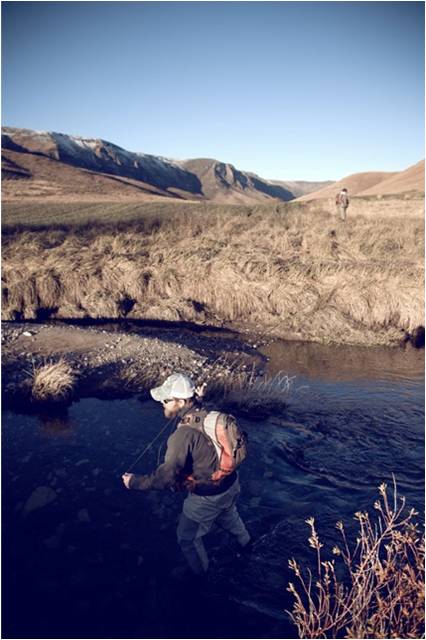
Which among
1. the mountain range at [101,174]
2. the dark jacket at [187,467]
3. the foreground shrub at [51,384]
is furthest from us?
the mountain range at [101,174]

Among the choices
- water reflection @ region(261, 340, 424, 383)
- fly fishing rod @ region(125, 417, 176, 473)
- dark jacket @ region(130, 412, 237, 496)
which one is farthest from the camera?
water reflection @ region(261, 340, 424, 383)

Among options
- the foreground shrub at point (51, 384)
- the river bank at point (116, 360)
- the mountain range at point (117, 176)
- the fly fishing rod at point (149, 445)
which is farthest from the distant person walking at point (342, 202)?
the mountain range at point (117, 176)

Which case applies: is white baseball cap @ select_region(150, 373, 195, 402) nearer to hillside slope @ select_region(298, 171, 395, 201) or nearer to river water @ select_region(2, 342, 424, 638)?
river water @ select_region(2, 342, 424, 638)

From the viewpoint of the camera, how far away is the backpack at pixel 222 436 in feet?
14.4

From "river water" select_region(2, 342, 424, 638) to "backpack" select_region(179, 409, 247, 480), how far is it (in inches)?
78.0

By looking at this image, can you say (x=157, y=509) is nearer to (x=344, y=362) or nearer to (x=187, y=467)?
(x=187, y=467)

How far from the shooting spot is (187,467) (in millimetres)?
4609

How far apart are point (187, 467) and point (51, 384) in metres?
5.88

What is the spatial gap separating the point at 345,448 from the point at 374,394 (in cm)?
294

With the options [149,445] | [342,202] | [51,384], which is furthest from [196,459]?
[342,202]

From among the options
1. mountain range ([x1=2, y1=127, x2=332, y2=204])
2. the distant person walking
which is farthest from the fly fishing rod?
mountain range ([x1=2, y1=127, x2=332, y2=204])

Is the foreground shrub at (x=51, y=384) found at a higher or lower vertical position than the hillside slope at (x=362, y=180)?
lower

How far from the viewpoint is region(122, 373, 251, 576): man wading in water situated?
4387 mm

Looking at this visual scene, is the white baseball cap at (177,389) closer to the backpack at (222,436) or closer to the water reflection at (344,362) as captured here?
the backpack at (222,436)
